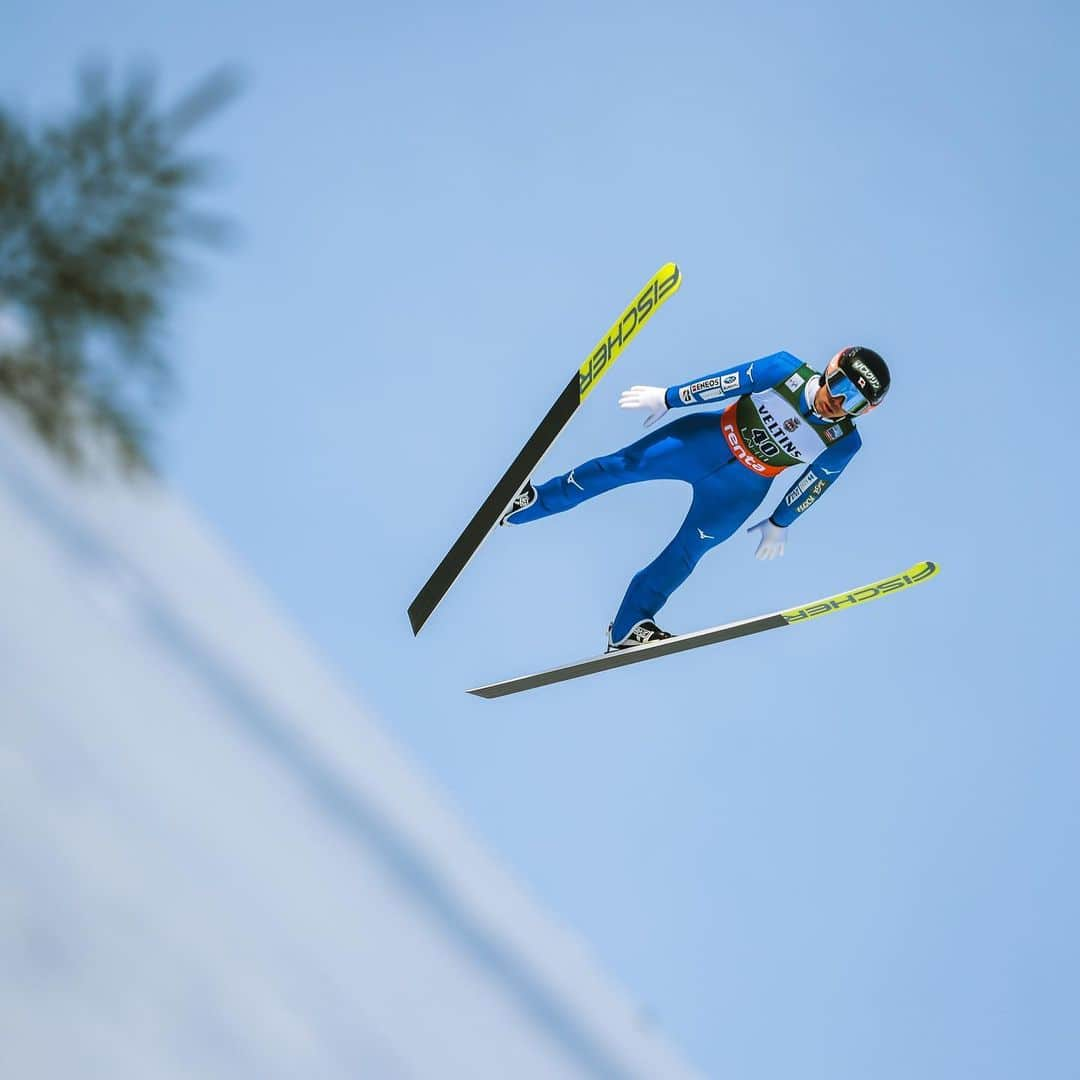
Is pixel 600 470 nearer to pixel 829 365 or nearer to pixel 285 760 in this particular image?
pixel 829 365

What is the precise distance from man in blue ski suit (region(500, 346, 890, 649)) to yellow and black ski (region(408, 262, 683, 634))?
11 cm

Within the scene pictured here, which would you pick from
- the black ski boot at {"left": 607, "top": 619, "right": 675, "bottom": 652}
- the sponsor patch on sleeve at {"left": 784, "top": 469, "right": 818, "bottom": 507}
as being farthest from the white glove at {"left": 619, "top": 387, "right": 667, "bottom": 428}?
the black ski boot at {"left": 607, "top": 619, "right": 675, "bottom": 652}

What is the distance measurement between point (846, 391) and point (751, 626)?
104cm

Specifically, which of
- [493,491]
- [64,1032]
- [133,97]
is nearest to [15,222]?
[133,97]

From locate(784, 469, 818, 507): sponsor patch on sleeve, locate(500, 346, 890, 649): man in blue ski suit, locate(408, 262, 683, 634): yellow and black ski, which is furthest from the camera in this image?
locate(784, 469, 818, 507): sponsor patch on sleeve

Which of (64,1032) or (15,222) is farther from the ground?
(15,222)

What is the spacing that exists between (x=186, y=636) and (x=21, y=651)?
1.75 metres

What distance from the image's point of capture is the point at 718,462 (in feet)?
15.3

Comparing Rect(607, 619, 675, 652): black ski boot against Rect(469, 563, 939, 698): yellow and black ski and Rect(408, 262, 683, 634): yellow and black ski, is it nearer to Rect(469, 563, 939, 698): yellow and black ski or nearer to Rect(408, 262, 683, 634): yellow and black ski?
Rect(469, 563, 939, 698): yellow and black ski

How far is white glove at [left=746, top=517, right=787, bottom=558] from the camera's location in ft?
15.5

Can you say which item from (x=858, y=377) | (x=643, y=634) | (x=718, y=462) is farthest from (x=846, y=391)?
(x=643, y=634)

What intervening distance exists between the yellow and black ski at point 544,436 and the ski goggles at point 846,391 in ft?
2.21

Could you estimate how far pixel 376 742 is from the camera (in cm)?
915

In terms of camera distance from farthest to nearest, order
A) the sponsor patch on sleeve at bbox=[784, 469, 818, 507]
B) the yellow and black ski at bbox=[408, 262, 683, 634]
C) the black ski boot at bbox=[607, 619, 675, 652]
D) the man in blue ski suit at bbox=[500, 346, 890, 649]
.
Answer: the black ski boot at bbox=[607, 619, 675, 652]
the sponsor patch on sleeve at bbox=[784, 469, 818, 507]
the man in blue ski suit at bbox=[500, 346, 890, 649]
the yellow and black ski at bbox=[408, 262, 683, 634]
